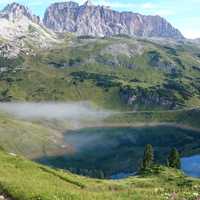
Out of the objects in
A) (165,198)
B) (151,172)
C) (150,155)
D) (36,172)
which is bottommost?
(150,155)

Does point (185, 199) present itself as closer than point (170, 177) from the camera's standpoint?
Yes

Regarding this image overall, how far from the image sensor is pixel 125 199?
40.6 meters

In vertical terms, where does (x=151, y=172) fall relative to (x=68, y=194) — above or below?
below

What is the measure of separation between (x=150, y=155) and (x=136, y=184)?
10111cm

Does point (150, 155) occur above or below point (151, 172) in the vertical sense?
below

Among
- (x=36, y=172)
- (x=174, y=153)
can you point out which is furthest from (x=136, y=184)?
(x=174, y=153)

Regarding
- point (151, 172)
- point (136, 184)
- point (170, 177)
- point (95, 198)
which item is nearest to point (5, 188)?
point (95, 198)

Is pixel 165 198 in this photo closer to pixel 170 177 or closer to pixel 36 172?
pixel 36 172

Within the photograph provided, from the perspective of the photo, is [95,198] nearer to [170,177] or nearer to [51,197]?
[51,197]

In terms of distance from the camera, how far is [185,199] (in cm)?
3669

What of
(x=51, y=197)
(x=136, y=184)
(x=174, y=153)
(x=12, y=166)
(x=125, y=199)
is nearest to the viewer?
(x=51, y=197)

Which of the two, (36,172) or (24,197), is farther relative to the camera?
(36,172)

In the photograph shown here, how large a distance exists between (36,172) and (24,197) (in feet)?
72.4

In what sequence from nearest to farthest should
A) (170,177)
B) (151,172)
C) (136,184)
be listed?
(136,184), (170,177), (151,172)
